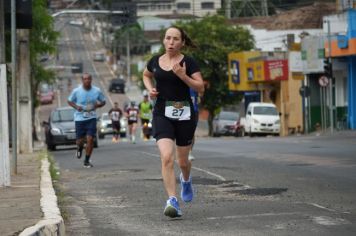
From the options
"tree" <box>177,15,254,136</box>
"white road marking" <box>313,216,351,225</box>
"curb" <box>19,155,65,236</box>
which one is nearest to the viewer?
"curb" <box>19,155,65,236</box>

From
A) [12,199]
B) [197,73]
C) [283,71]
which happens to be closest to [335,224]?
[197,73]

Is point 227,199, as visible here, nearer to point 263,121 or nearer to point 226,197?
point 226,197

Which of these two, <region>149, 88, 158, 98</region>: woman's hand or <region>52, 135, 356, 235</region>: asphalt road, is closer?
<region>52, 135, 356, 235</region>: asphalt road

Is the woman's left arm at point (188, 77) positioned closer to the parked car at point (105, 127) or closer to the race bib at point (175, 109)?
the race bib at point (175, 109)

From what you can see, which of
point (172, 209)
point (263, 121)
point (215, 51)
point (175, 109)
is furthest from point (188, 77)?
point (215, 51)

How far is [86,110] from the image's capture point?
764 inches

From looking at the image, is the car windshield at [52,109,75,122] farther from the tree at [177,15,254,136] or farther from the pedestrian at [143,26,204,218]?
the tree at [177,15,254,136]

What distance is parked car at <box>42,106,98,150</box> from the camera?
32.9 metres

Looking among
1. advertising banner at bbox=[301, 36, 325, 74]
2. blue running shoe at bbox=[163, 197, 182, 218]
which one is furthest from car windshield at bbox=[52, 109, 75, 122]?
blue running shoe at bbox=[163, 197, 182, 218]

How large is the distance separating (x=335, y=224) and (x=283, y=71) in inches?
2128

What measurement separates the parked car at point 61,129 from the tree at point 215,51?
30491 millimetres

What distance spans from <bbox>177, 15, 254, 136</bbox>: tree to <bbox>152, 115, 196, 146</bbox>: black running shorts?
53625mm

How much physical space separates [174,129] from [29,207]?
1728 mm

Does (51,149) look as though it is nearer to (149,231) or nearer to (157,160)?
(157,160)
